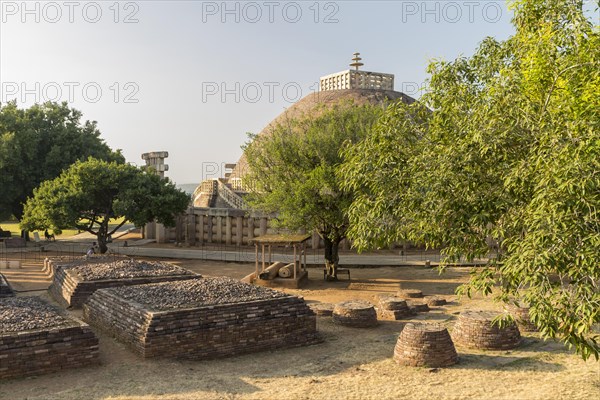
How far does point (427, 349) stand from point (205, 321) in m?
5.07

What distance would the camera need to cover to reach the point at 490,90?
10.6m

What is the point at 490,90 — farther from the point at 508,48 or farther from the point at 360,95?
the point at 360,95

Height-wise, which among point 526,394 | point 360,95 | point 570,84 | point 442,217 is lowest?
point 526,394

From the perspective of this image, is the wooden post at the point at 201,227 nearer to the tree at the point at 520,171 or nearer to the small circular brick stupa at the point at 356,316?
the small circular brick stupa at the point at 356,316

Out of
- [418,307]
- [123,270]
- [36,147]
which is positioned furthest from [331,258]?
[36,147]

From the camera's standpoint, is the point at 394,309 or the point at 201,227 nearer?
the point at 394,309

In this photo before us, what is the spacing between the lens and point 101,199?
2986cm

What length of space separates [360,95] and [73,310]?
38.0 m

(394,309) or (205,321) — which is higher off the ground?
(205,321)

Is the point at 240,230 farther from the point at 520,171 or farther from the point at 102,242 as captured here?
the point at 520,171

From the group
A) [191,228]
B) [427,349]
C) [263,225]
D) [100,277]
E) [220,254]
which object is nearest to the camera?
[427,349]

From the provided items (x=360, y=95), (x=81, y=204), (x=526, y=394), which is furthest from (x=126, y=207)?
(x=360, y=95)

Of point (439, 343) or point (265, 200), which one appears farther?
point (265, 200)

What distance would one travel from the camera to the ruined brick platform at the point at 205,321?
12.5 meters
